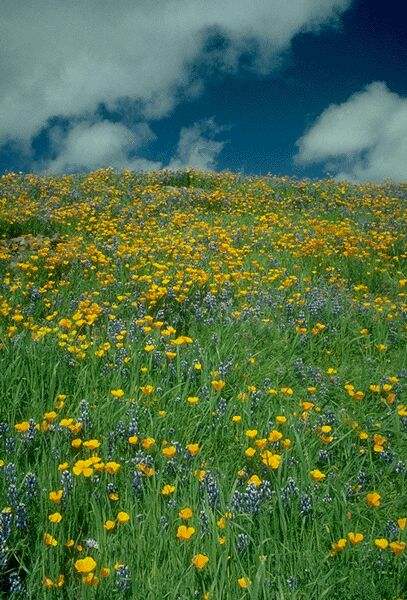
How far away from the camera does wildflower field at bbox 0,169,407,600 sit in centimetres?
227

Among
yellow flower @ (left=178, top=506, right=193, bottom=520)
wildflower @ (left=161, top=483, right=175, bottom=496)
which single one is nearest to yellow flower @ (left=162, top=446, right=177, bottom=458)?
wildflower @ (left=161, top=483, right=175, bottom=496)

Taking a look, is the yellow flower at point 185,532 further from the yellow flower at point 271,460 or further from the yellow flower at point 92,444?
the yellow flower at point 92,444

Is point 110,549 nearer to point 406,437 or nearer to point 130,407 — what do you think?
point 130,407

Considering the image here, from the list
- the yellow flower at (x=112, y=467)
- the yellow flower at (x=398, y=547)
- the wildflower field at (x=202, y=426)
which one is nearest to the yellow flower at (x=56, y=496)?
the wildflower field at (x=202, y=426)

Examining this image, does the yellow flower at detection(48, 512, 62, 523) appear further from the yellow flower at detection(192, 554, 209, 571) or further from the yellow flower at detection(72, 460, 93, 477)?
the yellow flower at detection(192, 554, 209, 571)

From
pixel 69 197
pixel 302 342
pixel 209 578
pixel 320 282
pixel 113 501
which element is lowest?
pixel 209 578

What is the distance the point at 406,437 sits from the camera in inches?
139

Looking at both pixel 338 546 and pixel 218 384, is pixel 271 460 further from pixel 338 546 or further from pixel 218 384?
pixel 218 384

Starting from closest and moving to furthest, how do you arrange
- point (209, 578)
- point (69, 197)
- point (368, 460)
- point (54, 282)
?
point (209, 578), point (368, 460), point (54, 282), point (69, 197)

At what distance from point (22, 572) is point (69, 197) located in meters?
10.4

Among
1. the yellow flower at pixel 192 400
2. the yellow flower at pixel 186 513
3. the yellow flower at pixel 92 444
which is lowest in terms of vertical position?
the yellow flower at pixel 186 513

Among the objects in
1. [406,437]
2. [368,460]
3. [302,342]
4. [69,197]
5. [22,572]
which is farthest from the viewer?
[69,197]

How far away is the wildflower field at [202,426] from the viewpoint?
2266mm

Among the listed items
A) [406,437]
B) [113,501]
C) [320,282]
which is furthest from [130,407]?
[320,282]
